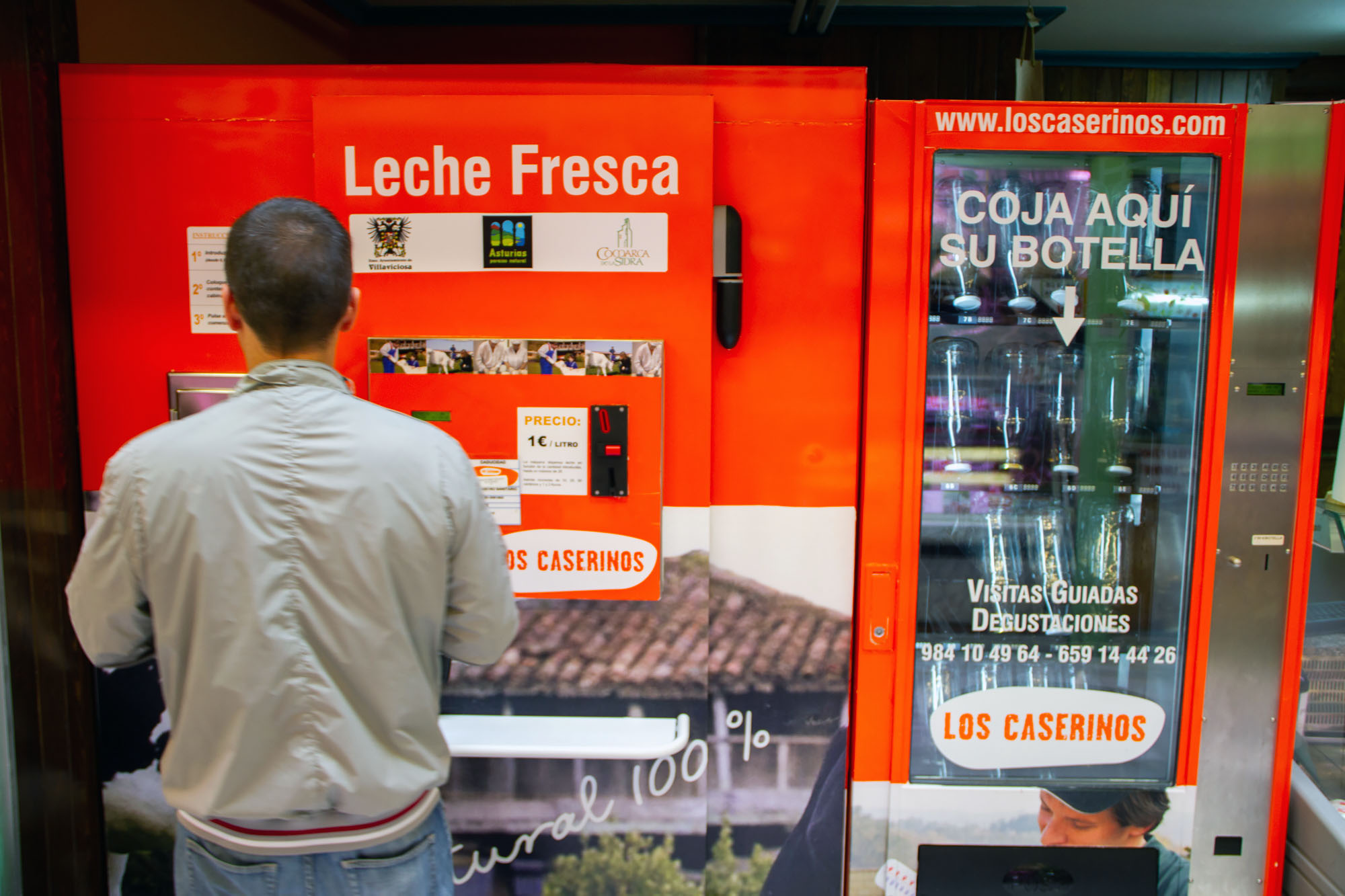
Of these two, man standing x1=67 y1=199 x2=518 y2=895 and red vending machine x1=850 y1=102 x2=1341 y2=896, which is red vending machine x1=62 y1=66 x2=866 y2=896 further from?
man standing x1=67 y1=199 x2=518 y2=895

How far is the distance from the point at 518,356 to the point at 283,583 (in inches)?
39.1

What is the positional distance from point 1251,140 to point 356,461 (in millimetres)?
2321

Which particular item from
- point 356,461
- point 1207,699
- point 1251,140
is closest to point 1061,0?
point 1251,140

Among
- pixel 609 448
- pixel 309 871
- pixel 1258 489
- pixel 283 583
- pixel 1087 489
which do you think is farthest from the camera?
pixel 1087 489

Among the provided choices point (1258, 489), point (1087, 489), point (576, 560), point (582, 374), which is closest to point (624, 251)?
point (582, 374)

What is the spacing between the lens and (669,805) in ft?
7.18

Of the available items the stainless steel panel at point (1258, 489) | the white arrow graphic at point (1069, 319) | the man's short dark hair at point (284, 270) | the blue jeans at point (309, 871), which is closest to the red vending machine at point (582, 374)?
the white arrow graphic at point (1069, 319)

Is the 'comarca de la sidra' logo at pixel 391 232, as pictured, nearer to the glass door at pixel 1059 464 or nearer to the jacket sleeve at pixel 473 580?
the jacket sleeve at pixel 473 580

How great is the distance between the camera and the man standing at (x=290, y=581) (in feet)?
3.80

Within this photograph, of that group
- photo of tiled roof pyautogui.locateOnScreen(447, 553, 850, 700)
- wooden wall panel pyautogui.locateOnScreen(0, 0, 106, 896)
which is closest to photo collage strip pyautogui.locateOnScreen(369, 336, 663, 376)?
photo of tiled roof pyautogui.locateOnScreen(447, 553, 850, 700)

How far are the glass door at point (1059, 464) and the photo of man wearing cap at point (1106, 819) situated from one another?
1.8 inches

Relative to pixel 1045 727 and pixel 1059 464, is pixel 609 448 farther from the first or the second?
pixel 1045 727

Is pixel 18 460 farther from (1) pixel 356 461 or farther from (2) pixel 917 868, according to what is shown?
(2) pixel 917 868

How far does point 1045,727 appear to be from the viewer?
7.22 feet
